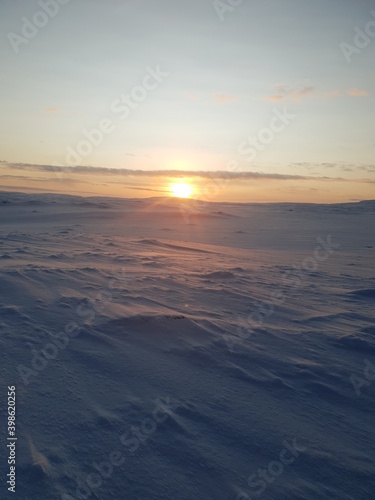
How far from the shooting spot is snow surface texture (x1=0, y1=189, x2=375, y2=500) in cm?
204

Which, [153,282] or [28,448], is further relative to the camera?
[153,282]

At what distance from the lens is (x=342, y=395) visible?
2889 millimetres

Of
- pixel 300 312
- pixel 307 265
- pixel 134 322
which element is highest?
pixel 307 265

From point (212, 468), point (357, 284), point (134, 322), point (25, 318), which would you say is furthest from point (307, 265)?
point (212, 468)

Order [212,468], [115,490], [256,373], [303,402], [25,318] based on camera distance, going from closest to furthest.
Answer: [115,490]
[212,468]
[303,402]
[256,373]
[25,318]

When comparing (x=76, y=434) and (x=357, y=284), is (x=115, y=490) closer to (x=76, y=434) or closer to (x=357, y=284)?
(x=76, y=434)

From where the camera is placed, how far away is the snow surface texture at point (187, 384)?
204cm

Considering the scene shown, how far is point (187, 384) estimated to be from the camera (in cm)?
288

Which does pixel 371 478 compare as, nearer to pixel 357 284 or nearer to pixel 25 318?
pixel 25 318

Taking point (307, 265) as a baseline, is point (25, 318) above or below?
below

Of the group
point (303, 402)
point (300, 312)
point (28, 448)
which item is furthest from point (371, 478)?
point (300, 312)

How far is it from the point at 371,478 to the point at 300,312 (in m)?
2.61

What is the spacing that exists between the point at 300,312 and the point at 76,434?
A: 3.16 meters

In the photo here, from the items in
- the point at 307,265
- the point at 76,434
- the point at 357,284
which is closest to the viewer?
the point at 76,434
